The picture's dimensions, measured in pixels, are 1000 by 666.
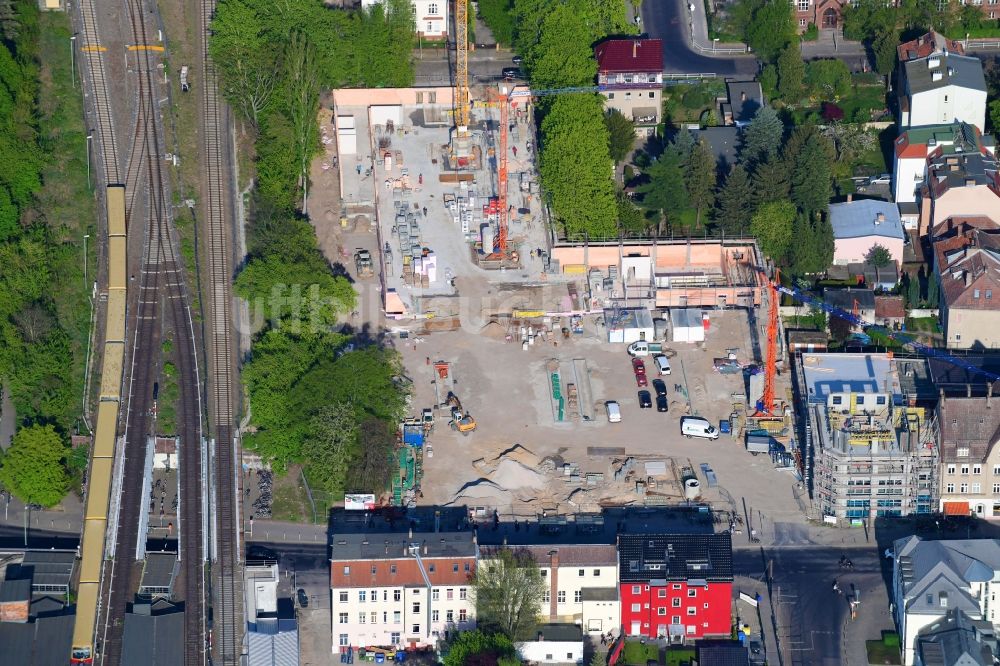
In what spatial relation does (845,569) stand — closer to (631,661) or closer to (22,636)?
(631,661)

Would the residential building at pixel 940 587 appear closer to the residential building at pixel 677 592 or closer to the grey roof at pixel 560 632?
the residential building at pixel 677 592

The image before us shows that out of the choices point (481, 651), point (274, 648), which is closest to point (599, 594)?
point (481, 651)

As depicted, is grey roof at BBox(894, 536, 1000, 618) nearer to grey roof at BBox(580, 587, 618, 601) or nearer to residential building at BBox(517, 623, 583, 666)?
grey roof at BBox(580, 587, 618, 601)

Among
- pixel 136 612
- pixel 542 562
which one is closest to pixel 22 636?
pixel 136 612

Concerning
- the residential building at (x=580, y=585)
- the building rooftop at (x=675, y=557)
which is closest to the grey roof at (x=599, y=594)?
the residential building at (x=580, y=585)

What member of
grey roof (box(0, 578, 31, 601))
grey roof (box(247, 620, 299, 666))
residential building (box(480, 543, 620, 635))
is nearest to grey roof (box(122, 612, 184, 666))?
grey roof (box(247, 620, 299, 666))

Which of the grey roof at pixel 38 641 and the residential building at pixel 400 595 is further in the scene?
the grey roof at pixel 38 641

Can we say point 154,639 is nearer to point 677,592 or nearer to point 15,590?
point 15,590
